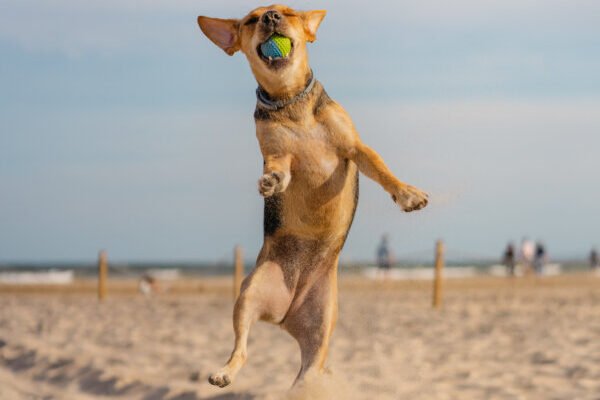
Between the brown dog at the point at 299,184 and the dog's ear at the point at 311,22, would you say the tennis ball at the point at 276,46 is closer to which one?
the brown dog at the point at 299,184

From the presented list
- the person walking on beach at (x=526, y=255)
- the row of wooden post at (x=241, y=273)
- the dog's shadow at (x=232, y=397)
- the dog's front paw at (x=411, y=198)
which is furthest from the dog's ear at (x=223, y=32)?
the person walking on beach at (x=526, y=255)

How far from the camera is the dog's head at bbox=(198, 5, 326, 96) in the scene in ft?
12.0

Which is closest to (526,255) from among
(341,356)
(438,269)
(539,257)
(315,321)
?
(539,257)

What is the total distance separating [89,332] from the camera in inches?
496

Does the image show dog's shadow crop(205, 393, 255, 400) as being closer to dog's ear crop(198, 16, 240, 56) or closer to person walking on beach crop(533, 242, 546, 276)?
dog's ear crop(198, 16, 240, 56)

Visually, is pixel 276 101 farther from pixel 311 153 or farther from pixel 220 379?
pixel 220 379

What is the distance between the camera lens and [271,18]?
143 inches

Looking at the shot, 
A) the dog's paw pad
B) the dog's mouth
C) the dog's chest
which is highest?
the dog's mouth

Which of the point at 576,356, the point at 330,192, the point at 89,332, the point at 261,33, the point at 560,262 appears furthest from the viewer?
the point at 560,262

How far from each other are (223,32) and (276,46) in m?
0.33

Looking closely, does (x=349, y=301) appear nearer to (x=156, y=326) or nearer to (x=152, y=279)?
(x=156, y=326)

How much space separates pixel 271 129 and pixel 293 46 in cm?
36

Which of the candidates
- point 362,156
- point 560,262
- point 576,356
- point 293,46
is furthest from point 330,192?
point 560,262

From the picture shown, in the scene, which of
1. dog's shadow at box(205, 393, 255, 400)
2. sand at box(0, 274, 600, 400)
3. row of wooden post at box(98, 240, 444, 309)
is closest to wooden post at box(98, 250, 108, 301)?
row of wooden post at box(98, 240, 444, 309)
